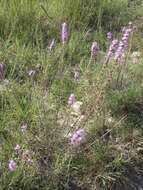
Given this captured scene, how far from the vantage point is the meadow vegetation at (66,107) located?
1689 millimetres

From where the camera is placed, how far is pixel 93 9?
3660 millimetres

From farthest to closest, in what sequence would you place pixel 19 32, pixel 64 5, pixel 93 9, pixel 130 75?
pixel 93 9 → pixel 64 5 → pixel 19 32 → pixel 130 75

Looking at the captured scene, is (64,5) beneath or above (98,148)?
above

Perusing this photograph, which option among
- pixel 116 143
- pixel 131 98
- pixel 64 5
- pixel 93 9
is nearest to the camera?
pixel 116 143

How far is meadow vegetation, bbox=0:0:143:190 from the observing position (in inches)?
66.5

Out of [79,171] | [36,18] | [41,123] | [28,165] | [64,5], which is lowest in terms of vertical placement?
[79,171]

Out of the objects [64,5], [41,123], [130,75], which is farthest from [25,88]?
[64,5]

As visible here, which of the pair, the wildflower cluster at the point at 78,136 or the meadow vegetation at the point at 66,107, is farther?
the meadow vegetation at the point at 66,107

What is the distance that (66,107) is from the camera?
2.32 meters

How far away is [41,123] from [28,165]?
38 cm

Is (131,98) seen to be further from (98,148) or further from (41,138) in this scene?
(41,138)

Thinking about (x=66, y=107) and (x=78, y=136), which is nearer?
(x=78, y=136)

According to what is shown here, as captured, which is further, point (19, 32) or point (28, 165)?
point (19, 32)

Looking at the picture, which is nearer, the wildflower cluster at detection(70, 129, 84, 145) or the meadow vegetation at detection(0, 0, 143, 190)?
the wildflower cluster at detection(70, 129, 84, 145)
